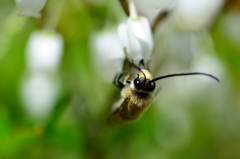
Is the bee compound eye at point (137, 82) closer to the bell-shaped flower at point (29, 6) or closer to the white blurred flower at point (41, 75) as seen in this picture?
the bell-shaped flower at point (29, 6)

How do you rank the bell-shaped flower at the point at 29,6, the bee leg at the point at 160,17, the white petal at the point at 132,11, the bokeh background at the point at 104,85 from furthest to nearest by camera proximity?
the bokeh background at the point at 104,85 → the bee leg at the point at 160,17 → the white petal at the point at 132,11 → the bell-shaped flower at the point at 29,6

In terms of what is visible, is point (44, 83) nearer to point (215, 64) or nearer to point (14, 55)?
point (14, 55)

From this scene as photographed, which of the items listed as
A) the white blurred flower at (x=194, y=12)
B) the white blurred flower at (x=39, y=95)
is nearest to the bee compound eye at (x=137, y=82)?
the white blurred flower at (x=194, y=12)

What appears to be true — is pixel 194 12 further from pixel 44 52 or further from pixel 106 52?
pixel 44 52

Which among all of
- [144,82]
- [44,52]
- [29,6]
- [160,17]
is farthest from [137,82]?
[44,52]

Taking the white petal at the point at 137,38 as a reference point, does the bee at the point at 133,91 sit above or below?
below

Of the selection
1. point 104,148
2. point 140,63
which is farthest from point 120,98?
point 104,148

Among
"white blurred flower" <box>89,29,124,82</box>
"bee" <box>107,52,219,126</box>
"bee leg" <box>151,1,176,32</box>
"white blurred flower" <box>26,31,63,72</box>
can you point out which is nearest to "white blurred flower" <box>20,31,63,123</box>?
"white blurred flower" <box>26,31,63,72</box>
